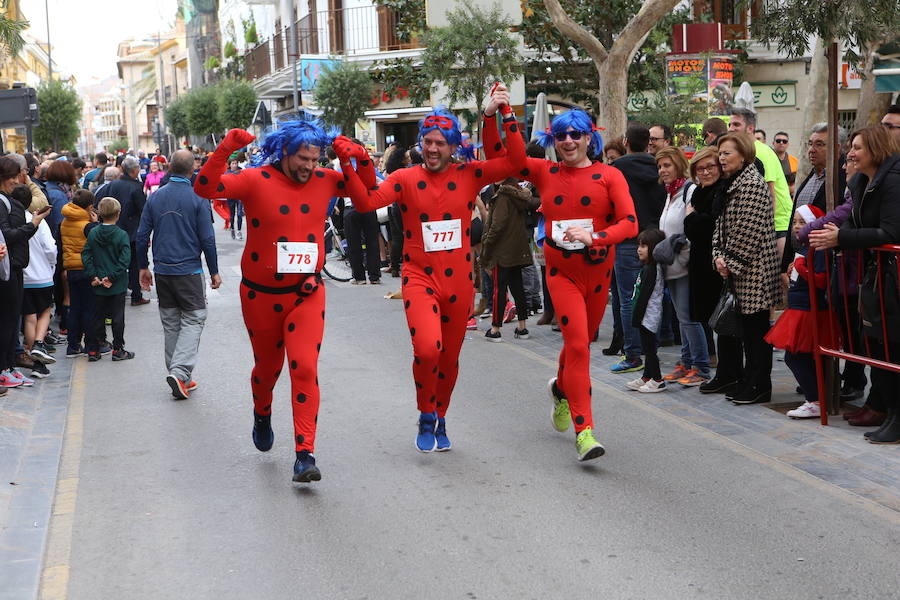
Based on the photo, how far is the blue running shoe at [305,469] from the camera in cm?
582

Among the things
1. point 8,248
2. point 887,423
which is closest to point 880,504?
point 887,423

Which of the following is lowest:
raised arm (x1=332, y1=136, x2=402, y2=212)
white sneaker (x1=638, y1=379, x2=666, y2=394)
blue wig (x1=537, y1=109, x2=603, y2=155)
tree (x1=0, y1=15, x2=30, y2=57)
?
white sneaker (x1=638, y1=379, x2=666, y2=394)

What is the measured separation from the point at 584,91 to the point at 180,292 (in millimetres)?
21423

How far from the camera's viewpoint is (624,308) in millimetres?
9398

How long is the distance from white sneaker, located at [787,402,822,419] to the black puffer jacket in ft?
4.37

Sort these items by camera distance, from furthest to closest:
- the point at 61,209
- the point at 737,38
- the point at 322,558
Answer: the point at 737,38, the point at 61,209, the point at 322,558

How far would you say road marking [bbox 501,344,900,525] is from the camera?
5.43 meters

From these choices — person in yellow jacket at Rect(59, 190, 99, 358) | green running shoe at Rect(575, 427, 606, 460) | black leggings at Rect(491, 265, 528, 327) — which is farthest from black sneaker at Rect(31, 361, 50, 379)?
green running shoe at Rect(575, 427, 606, 460)

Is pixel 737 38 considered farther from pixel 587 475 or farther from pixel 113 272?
pixel 587 475

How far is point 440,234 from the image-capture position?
246 inches

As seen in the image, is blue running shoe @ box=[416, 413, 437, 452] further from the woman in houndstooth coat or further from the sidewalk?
the woman in houndstooth coat

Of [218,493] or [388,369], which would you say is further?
[388,369]

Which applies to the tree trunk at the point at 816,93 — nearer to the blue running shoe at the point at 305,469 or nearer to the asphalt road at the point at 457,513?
the asphalt road at the point at 457,513

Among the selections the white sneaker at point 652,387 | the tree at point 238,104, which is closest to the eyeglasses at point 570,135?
the white sneaker at point 652,387
